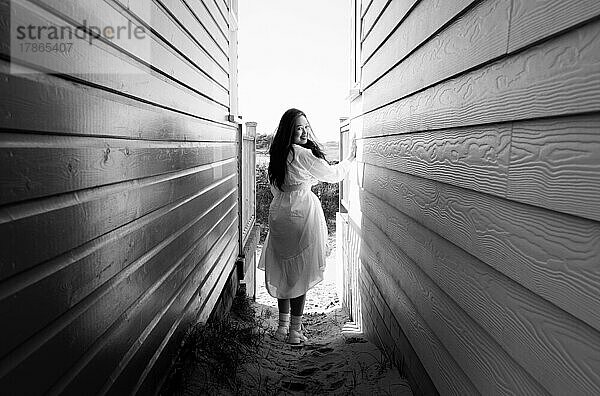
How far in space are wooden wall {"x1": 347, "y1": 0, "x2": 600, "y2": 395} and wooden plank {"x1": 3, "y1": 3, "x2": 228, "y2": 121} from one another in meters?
1.27

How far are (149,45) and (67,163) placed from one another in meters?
1.11

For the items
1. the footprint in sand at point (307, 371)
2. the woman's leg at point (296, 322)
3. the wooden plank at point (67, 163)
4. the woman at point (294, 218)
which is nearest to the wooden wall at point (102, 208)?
the wooden plank at point (67, 163)

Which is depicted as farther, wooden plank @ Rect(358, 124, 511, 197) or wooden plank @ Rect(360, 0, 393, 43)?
wooden plank @ Rect(360, 0, 393, 43)

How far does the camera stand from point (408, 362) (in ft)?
9.80

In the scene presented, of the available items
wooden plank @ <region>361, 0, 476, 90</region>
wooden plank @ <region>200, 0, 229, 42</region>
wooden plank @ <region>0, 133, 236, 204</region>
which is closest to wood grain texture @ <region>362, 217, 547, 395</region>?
wooden plank @ <region>361, 0, 476, 90</region>

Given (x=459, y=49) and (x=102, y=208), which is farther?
(x=459, y=49)

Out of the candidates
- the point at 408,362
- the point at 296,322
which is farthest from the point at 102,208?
the point at 296,322

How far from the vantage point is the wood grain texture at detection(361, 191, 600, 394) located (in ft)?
3.73

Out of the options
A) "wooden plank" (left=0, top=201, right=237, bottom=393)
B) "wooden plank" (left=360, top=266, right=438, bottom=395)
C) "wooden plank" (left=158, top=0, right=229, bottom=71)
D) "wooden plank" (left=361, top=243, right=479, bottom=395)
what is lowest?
"wooden plank" (left=360, top=266, right=438, bottom=395)

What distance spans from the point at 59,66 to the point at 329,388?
2711mm

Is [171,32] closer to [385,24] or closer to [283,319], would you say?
[385,24]

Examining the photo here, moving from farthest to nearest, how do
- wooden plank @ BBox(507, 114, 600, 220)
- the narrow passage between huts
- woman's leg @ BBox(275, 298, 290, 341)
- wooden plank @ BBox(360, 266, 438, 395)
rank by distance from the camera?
1. woman's leg @ BBox(275, 298, 290, 341)
2. the narrow passage between huts
3. wooden plank @ BBox(360, 266, 438, 395)
4. wooden plank @ BBox(507, 114, 600, 220)

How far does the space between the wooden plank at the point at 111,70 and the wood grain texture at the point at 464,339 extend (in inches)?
59.5

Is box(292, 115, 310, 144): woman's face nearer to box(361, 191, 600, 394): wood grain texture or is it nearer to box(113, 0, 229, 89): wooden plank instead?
box(113, 0, 229, 89): wooden plank
